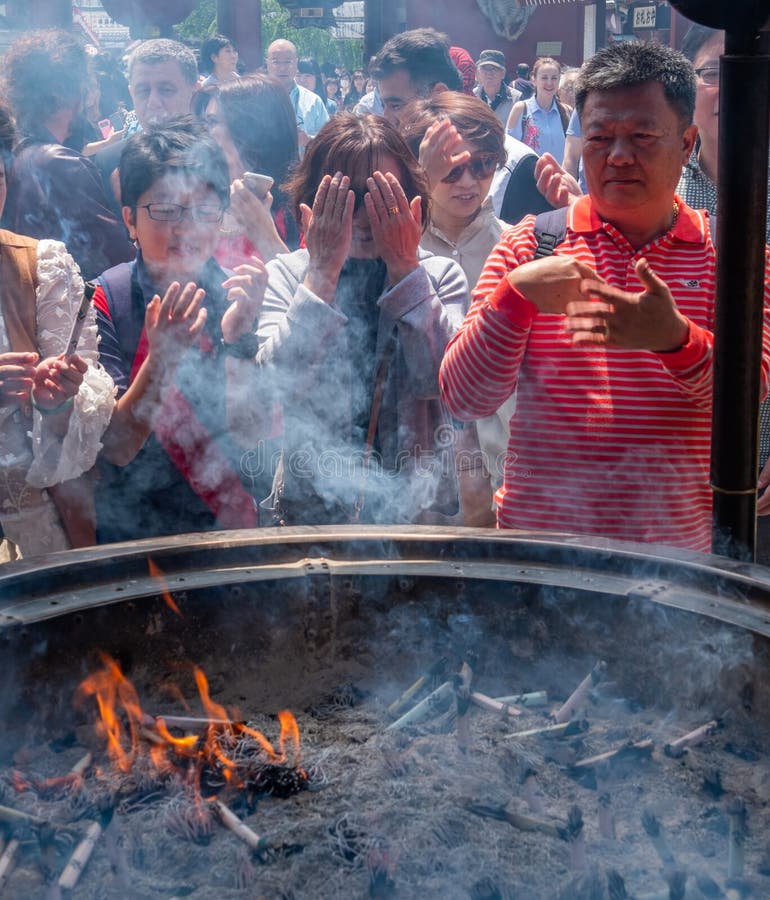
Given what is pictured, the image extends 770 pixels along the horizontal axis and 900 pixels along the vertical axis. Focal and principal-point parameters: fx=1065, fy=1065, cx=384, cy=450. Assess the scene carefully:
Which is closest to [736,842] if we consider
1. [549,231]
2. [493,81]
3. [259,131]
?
[549,231]

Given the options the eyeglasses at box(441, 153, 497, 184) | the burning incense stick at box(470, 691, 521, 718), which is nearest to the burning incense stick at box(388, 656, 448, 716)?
the burning incense stick at box(470, 691, 521, 718)

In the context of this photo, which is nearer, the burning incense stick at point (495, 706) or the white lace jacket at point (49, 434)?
the burning incense stick at point (495, 706)

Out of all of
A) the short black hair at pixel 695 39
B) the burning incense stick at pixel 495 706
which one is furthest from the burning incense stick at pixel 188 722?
the short black hair at pixel 695 39

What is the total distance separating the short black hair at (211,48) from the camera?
648cm

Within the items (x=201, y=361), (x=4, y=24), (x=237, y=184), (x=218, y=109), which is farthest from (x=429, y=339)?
(x=4, y=24)

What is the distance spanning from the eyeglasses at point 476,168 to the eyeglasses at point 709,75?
2.28 ft

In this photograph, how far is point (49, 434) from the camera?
266 centimetres

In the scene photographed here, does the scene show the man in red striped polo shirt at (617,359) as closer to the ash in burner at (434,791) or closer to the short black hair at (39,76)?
the ash in burner at (434,791)

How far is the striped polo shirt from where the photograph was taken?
232cm

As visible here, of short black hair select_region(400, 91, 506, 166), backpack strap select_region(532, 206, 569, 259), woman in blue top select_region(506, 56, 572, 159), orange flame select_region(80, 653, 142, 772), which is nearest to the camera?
orange flame select_region(80, 653, 142, 772)

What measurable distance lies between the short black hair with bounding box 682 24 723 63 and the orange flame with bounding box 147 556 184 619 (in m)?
2.31

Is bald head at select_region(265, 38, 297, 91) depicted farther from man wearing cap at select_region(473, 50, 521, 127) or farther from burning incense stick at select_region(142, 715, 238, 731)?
burning incense stick at select_region(142, 715, 238, 731)

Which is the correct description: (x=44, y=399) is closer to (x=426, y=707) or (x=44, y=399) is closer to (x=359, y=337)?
(x=359, y=337)

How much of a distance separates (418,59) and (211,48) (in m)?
2.37
